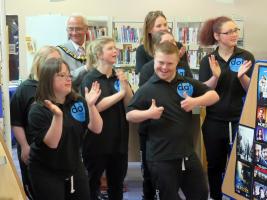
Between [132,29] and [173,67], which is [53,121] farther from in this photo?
[132,29]

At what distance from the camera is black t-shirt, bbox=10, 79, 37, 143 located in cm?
267

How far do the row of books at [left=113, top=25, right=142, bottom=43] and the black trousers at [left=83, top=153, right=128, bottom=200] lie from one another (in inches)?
138

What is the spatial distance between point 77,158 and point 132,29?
13.8 feet

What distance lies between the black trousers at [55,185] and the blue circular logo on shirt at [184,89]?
79 centimetres

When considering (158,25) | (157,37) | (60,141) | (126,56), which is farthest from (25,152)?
(126,56)

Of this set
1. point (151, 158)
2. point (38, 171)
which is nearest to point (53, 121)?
point (38, 171)

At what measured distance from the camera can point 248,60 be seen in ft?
9.98

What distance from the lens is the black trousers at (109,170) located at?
295 centimetres

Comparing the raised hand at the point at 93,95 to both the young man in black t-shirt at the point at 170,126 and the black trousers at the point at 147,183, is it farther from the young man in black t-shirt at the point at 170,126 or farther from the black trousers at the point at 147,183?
the black trousers at the point at 147,183

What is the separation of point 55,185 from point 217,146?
1.35 metres

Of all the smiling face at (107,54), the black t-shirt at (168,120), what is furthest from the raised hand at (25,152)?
the smiling face at (107,54)

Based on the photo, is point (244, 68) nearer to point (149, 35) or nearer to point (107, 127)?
point (149, 35)

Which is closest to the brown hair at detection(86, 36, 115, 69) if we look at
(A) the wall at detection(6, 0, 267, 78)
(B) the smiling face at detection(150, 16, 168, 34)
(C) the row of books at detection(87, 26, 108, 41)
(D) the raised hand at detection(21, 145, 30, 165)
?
(B) the smiling face at detection(150, 16, 168, 34)

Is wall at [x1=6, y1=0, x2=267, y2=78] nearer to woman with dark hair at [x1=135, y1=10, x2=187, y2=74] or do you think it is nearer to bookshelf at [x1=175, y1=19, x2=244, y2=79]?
bookshelf at [x1=175, y1=19, x2=244, y2=79]
